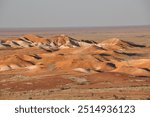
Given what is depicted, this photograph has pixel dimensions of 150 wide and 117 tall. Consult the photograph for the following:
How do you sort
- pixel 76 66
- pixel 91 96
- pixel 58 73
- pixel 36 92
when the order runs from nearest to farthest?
pixel 91 96
pixel 36 92
pixel 58 73
pixel 76 66

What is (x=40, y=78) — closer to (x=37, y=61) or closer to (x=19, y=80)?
(x=19, y=80)

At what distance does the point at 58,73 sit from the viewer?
81.1 ft

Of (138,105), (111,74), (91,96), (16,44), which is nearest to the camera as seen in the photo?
(138,105)

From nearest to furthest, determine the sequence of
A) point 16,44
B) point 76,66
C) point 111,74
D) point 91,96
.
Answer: point 91,96, point 111,74, point 76,66, point 16,44

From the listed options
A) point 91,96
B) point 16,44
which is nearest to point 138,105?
point 91,96

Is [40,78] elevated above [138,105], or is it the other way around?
[138,105]

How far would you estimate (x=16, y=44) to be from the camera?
45.2 metres

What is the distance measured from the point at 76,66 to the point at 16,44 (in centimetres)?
1974

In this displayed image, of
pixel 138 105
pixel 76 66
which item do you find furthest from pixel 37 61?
pixel 138 105

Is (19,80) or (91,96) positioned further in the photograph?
(19,80)

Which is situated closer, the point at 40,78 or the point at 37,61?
the point at 40,78

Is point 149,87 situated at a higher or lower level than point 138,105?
lower

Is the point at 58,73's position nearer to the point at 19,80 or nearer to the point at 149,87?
the point at 19,80

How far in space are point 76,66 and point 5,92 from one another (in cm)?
867
